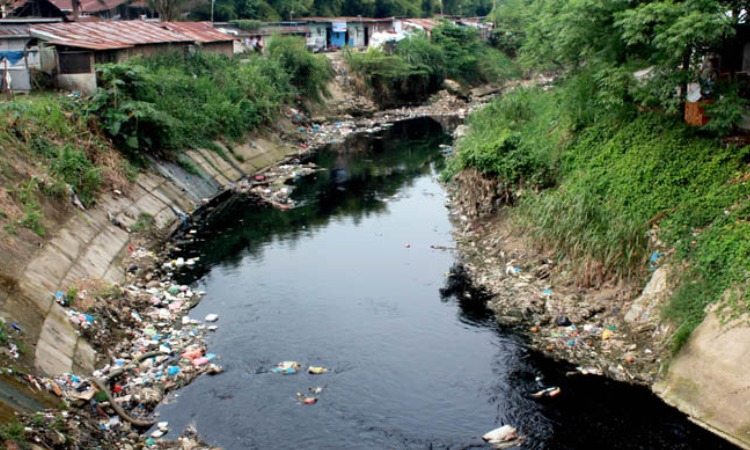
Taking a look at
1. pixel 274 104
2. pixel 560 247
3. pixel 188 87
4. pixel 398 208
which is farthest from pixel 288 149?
pixel 560 247

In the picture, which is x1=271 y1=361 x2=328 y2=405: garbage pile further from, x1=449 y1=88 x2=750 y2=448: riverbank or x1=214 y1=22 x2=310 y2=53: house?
x1=214 y1=22 x2=310 y2=53: house

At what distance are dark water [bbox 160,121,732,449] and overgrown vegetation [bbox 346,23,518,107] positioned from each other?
70.7ft

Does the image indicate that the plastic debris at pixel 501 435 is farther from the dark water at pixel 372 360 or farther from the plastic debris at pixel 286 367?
the plastic debris at pixel 286 367

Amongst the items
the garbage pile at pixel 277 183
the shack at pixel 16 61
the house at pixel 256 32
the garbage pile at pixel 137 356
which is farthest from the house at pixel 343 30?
the garbage pile at pixel 137 356

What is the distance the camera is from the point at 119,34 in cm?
2238

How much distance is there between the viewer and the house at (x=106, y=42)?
1798 centimetres

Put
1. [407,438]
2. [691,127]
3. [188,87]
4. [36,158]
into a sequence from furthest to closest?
1. [188,87]
2. [36,158]
3. [691,127]
4. [407,438]

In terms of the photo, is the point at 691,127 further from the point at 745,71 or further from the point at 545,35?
the point at 545,35

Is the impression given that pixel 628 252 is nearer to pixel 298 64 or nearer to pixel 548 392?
pixel 548 392

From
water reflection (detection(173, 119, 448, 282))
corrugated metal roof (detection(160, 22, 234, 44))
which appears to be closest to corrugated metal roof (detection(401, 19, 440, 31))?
water reflection (detection(173, 119, 448, 282))

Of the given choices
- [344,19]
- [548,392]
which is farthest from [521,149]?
[344,19]

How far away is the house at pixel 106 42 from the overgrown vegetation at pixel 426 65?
10.4m

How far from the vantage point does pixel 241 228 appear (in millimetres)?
16844

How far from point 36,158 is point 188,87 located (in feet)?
30.1
